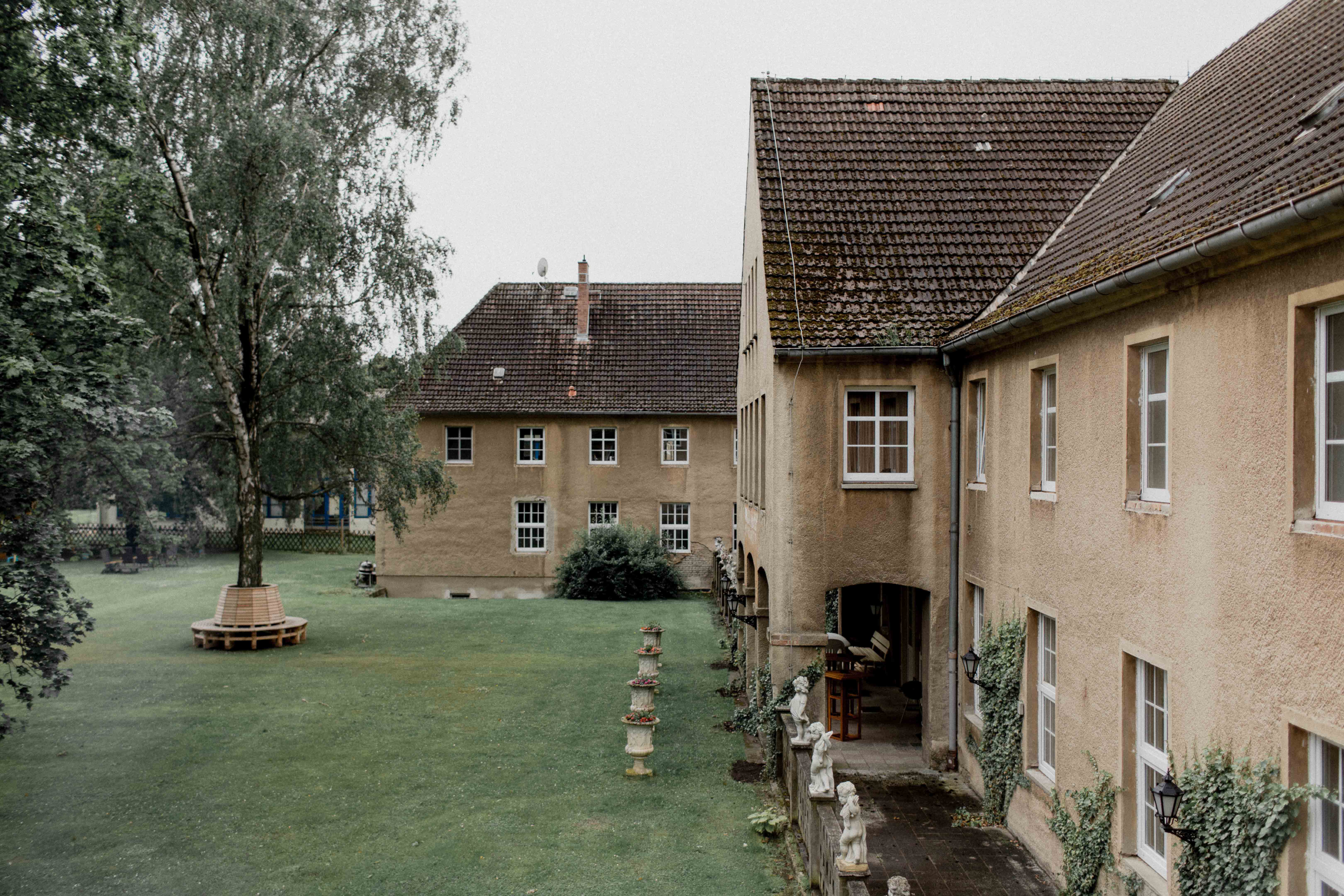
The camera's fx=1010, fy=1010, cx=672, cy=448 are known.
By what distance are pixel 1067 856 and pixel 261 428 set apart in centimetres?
1931

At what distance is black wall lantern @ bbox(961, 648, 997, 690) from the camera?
39.7 feet

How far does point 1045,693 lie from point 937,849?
200cm

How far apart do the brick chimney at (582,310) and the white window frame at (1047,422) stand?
23.8 m

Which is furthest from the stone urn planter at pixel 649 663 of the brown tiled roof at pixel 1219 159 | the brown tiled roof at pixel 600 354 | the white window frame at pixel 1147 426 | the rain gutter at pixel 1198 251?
the brown tiled roof at pixel 600 354

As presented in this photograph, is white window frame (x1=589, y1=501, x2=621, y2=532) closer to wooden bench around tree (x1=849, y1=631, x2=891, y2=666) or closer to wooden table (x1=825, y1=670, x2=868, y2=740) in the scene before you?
wooden bench around tree (x1=849, y1=631, x2=891, y2=666)

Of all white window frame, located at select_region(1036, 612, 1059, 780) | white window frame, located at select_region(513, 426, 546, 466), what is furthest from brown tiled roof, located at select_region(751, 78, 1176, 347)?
white window frame, located at select_region(513, 426, 546, 466)

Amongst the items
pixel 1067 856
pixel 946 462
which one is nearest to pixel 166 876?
pixel 1067 856

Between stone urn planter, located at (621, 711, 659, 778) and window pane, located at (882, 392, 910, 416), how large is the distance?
520cm

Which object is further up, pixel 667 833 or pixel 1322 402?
pixel 1322 402

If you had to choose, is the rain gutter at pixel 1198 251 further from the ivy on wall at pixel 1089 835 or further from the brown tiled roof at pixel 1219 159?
the ivy on wall at pixel 1089 835

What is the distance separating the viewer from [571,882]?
1004 cm

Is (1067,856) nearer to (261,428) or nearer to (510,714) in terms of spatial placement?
(510,714)

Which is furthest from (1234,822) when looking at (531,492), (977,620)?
(531,492)

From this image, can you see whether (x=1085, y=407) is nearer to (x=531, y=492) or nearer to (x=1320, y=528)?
(x=1320, y=528)
